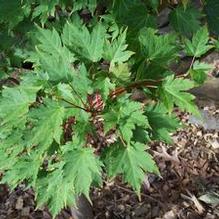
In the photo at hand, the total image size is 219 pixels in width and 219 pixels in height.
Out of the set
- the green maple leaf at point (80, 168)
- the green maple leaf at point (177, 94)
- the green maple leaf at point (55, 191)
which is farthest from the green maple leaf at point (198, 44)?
the green maple leaf at point (55, 191)

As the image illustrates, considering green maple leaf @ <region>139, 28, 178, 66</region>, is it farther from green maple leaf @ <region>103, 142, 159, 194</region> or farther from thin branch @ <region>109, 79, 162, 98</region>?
green maple leaf @ <region>103, 142, 159, 194</region>

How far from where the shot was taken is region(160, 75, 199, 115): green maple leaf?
1.87m

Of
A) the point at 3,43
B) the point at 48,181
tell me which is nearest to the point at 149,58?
the point at 48,181

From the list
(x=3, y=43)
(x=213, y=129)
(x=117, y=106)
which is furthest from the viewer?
(x=213, y=129)

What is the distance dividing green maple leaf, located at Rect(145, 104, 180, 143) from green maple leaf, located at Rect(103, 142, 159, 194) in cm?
13

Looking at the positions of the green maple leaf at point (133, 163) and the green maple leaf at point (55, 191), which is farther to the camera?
the green maple leaf at point (55, 191)

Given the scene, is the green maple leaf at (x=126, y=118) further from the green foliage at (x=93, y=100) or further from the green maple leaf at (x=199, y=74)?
the green maple leaf at (x=199, y=74)

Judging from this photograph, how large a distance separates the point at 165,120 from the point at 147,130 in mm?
91

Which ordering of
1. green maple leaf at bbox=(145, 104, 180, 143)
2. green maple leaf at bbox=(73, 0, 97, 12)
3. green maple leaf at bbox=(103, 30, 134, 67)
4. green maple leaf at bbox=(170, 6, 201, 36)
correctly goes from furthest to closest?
green maple leaf at bbox=(170, 6, 201, 36) → green maple leaf at bbox=(73, 0, 97, 12) → green maple leaf at bbox=(145, 104, 180, 143) → green maple leaf at bbox=(103, 30, 134, 67)

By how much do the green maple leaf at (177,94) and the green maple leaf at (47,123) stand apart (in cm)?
43

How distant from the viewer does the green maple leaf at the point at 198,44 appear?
2070 mm

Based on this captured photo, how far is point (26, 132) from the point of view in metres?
1.96

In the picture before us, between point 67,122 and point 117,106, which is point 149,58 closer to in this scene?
point 117,106

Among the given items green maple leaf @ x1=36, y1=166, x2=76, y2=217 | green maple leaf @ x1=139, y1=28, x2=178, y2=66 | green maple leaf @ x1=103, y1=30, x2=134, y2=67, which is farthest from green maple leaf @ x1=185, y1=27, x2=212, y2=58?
green maple leaf @ x1=36, y1=166, x2=76, y2=217
